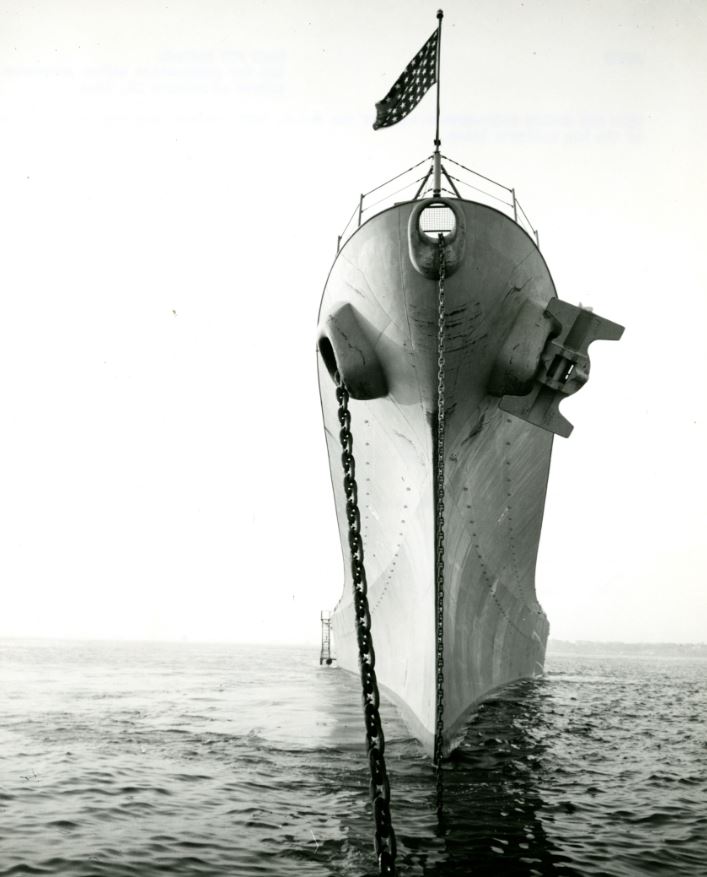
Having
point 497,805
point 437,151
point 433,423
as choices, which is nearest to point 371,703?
point 497,805

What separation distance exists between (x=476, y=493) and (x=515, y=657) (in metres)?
6.06

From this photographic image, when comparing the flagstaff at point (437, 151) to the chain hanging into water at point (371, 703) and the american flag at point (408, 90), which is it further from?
the chain hanging into water at point (371, 703)

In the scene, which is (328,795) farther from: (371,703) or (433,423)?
(433,423)

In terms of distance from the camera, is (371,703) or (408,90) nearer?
(371,703)

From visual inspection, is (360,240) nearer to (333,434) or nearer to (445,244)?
(445,244)

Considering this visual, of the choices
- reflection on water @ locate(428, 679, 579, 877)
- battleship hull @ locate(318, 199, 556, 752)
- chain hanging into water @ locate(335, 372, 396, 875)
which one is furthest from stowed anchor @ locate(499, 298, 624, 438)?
chain hanging into water @ locate(335, 372, 396, 875)

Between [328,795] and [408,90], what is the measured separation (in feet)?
25.1

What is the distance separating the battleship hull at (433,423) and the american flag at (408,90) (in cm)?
129

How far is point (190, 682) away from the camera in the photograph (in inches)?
832

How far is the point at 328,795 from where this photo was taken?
6301 mm

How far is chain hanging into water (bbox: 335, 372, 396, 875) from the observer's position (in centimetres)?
271

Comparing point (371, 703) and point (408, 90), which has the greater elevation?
point (408, 90)

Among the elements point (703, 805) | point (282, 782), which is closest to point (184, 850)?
point (282, 782)

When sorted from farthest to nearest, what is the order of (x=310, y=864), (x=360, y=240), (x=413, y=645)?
(x=413, y=645) < (x=360, y=240) < (x=310, y=864)
